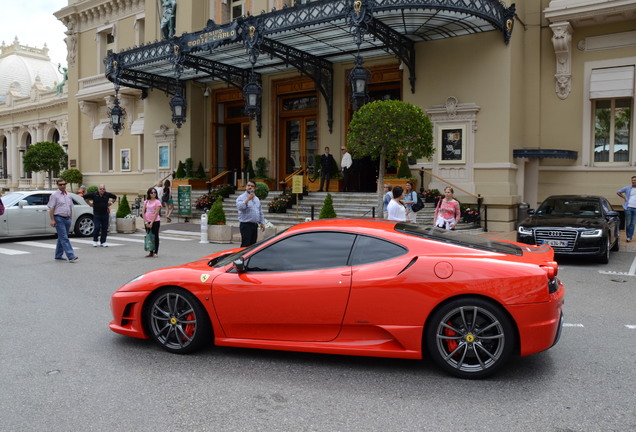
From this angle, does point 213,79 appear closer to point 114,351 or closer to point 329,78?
point 329,78

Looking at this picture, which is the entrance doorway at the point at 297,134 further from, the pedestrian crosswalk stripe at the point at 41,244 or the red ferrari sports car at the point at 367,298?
the red ferrari sports car at the point at 367,298

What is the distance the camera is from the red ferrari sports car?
4.36 m

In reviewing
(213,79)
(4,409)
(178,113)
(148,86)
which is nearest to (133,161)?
(148,86)

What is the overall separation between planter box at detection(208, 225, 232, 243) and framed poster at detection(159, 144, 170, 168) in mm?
11615

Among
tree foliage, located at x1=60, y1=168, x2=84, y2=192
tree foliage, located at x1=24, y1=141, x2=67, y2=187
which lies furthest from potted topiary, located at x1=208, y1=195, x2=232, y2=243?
tree foliage, located at x1=24, y1=141, x2=67, y2=187

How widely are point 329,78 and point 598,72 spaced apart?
32.1 feet

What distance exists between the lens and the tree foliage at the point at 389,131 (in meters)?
14.2

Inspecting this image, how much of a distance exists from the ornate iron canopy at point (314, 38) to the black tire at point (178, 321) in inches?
496

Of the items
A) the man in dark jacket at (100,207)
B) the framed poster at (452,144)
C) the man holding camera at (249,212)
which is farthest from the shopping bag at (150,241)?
the framed poster at (452,144)

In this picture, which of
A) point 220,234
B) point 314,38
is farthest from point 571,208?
point 314,38

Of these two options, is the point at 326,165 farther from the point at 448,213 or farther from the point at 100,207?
the point at 448,213

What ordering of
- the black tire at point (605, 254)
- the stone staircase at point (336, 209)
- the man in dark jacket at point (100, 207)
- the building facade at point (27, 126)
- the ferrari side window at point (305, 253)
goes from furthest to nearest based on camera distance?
the building facade at point (27, 126) → the stone staircase at point (336, 209) → the man in dark jacket at point (100, 207) → the black tire at point (605, 254) → the ferrari side window at point (305, 253)

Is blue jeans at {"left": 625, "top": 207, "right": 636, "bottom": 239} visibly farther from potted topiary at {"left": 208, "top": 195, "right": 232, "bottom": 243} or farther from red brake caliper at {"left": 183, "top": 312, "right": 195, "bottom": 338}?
red brake caliper at {"left": 183, "top": 312, "right": 195, "bottom": 338}

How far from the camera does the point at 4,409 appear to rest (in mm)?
3926
